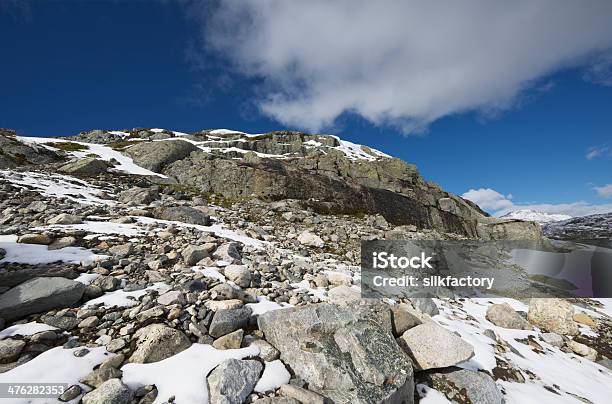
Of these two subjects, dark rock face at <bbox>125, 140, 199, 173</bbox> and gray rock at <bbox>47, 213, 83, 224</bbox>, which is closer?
gray rock at <bbox>47, 213, 83, 224</bbox>

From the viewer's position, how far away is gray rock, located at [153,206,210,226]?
49.1ft

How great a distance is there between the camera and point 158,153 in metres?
40.8

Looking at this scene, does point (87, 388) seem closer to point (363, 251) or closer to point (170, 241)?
point (170, 241)

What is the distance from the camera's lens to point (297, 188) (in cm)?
3388

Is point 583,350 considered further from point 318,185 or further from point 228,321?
point 318,185

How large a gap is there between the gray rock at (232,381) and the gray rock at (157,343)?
1.06 m

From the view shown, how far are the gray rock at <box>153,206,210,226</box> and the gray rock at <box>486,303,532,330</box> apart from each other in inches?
588

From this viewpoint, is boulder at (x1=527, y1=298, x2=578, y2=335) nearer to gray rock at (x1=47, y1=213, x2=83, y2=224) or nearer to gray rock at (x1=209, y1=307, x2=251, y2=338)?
gray rock at (x1=209, y1=307, x2=251, y2=338)

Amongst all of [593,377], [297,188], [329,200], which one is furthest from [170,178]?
[593,377]

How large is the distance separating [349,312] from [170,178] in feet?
116

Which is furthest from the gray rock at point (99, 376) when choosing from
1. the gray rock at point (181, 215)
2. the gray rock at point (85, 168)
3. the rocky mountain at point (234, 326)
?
the gray rock at point (85, 168)

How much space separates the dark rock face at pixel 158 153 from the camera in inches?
1537
